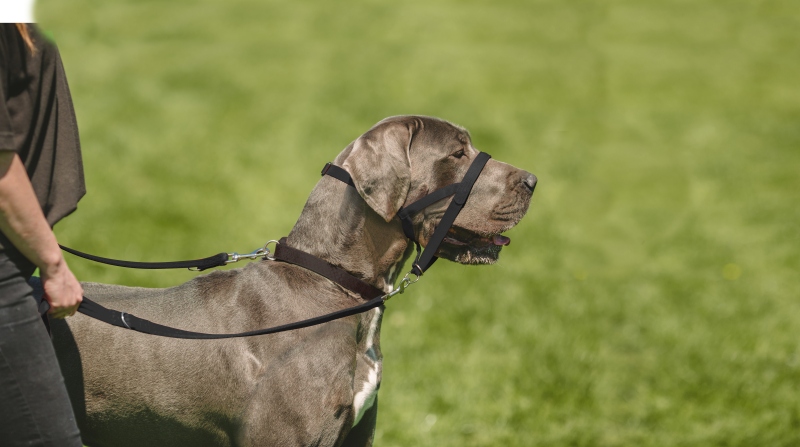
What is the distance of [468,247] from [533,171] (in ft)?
28.9

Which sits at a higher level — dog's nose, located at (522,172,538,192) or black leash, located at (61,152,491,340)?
dog's nose, located at (522,172,538,192)

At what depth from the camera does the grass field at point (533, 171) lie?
7.84 meters

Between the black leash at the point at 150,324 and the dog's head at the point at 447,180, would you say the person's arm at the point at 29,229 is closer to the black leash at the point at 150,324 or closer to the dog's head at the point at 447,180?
the black leash at the point at 150,324

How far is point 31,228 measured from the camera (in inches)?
→ 117

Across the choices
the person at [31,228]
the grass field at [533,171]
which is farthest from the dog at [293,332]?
the grass field at [533,171]

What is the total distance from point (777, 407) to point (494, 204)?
4650 mm

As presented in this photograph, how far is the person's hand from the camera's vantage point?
3.12 m

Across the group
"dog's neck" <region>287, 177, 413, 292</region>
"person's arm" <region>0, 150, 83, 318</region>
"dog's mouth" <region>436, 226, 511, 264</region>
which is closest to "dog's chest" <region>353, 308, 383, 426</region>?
"dog's neck" <region>287, 177, 413, 292</region>

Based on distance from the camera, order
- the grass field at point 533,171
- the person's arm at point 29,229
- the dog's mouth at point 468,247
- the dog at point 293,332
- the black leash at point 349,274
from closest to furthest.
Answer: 1. the person's arm at point 29,229
2. the dog at point 293,332
3. the black leash at point 349,274
4. the dog's mouth at point 468,247
5. the grass field at point 533,171

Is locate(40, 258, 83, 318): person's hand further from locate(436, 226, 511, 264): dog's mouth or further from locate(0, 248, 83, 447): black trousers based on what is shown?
locate(436, 226, 511, 264): dog's mouth

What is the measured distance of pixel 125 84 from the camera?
14523 millimetres

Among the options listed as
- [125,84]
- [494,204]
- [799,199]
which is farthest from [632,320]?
[125,84]

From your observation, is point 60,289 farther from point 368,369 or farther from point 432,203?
point 432,203

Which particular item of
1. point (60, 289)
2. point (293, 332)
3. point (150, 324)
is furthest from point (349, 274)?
point (60, 289)
